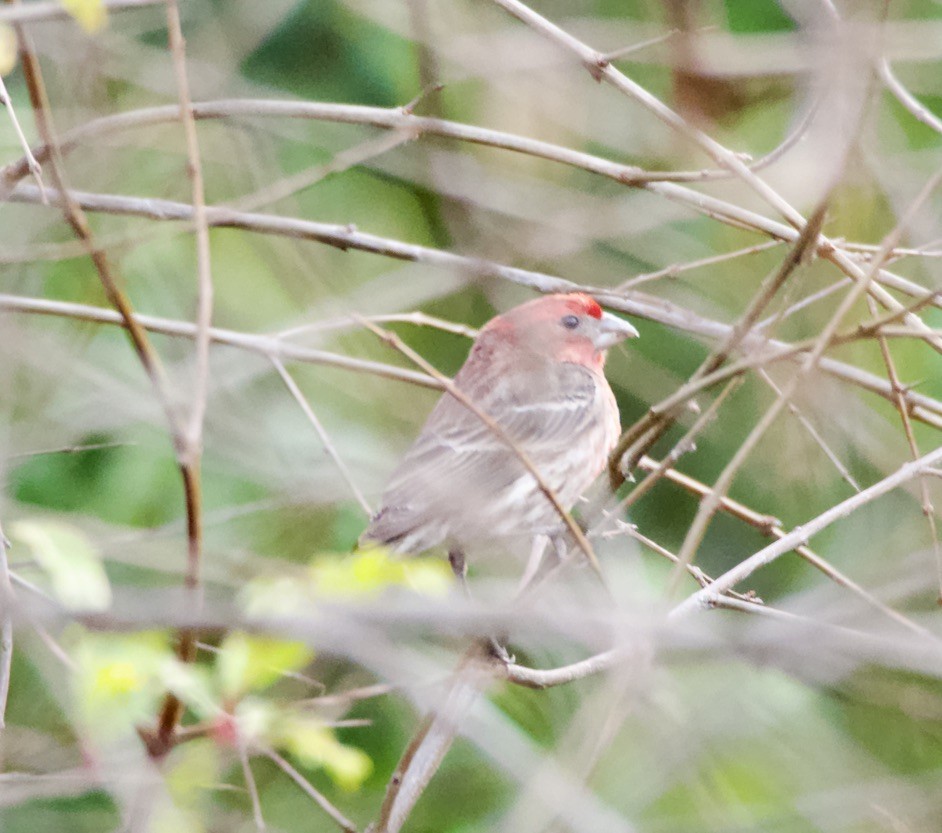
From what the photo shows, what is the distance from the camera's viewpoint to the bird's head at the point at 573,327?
582 centimetres

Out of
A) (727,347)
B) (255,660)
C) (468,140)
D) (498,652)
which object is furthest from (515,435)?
(255,660)

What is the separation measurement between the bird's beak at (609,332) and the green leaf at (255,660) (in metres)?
3.77

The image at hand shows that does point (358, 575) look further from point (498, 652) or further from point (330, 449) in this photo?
point (498, 652)

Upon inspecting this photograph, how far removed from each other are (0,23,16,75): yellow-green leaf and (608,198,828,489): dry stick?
1496 millimetres

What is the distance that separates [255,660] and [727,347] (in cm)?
113

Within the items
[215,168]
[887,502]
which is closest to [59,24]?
[215,168]

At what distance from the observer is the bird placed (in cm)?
487

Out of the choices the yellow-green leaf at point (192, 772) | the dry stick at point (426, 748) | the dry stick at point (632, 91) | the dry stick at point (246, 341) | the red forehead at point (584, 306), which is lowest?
the dry stick at point (426, 748)

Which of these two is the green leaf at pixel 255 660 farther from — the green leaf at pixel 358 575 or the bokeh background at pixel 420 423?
the green leaf at pixel 358 575

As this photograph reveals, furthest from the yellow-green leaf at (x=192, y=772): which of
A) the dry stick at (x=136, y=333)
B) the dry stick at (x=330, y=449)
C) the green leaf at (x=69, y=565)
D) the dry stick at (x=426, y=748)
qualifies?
the dry stick at (x=330, y=449)

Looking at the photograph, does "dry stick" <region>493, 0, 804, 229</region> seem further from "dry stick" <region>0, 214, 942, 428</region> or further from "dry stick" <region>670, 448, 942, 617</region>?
"dry stick" <region>670, 448, 942, 617</region>

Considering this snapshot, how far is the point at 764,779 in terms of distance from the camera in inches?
207

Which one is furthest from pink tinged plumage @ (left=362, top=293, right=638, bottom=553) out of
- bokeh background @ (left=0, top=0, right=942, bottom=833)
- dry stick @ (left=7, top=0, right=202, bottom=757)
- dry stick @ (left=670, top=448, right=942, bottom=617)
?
dry stick @ (left=7, top=0, right=202, bottom=757)

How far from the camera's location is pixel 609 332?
594 centimetres
